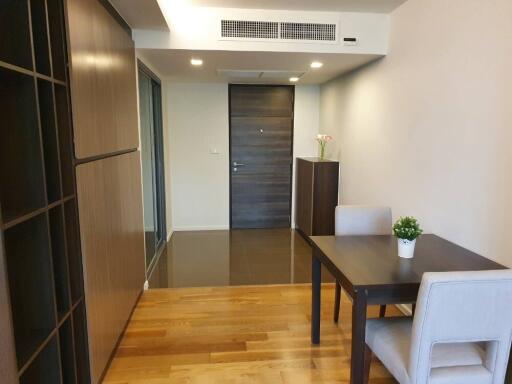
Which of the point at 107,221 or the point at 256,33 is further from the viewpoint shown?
the point at 256,33

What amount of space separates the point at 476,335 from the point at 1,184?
2.00 m

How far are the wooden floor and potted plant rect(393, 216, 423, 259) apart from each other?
0.78 m

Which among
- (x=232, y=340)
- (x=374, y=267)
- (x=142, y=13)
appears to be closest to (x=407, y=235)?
(x=374, y=267)

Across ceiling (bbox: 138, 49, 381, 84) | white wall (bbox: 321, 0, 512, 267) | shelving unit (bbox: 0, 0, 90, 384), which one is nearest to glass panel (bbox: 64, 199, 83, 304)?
shelving unit (bbox: 0, 0, 90, 384)

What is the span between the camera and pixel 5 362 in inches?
48.6

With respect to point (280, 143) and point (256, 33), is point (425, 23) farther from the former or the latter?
point (280, 143)

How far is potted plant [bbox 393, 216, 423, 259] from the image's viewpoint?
2053 millimetres

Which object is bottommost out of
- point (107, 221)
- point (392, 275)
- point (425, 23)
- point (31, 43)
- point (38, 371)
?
point (38, 371)

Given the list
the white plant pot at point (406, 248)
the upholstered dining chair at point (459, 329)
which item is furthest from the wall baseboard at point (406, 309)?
the upholstered dining chair at point (459, 329)

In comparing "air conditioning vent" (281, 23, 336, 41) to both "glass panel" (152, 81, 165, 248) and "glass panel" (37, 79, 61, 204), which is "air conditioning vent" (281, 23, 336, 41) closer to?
"glass panel" (152, 81, 165, 248)

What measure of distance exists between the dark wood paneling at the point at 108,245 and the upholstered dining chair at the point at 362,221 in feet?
5.06

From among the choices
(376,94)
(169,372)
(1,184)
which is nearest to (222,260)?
(169,372)

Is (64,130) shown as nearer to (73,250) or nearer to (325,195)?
(73,250)

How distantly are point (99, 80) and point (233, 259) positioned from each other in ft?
8.74
